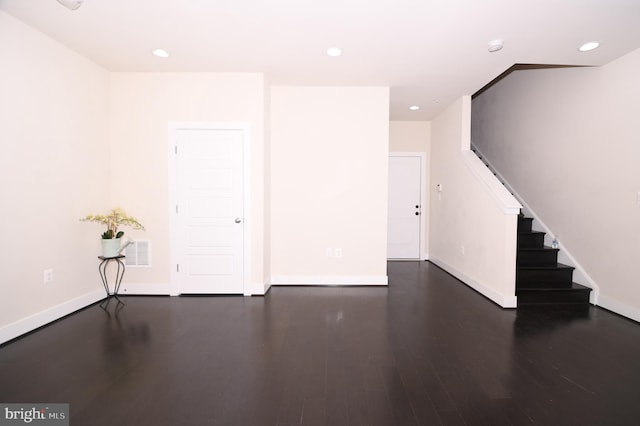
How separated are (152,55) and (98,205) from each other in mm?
1828

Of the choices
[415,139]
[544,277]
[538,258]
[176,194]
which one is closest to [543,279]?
[544,277]

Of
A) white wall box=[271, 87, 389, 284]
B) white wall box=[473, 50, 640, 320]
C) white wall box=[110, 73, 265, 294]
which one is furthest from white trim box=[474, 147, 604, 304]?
white wall box=[110, 73, 265, 294]

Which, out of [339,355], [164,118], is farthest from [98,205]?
[339,355]

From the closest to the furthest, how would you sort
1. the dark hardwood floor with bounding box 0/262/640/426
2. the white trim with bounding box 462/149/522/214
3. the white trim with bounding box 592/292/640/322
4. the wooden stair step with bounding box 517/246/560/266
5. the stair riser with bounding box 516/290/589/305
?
the dark hardwood floor with bounding box 0/262/640/426, the white trim with bounding box 592/292/640/322, the white trim with bounding box 462/149/522/214, the stair riser with bounding box 516/290/589/305, the wooden stair step with bounding box 517/246/560/266

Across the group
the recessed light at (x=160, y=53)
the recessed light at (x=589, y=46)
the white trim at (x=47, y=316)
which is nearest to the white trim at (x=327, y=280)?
the white trim at (x=47, y=316)

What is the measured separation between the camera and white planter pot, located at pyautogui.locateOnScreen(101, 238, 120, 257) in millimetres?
3479

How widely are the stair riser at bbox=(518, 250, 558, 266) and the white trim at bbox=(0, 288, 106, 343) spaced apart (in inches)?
208

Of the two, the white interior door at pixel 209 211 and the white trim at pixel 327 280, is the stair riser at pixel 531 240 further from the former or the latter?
the white interior door at pixel 209 211

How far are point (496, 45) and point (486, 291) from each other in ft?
8.99

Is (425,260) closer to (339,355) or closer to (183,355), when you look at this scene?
(339,355)

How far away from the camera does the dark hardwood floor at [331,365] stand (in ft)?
5.88

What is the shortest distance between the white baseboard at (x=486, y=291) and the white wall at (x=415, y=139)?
1306 mm

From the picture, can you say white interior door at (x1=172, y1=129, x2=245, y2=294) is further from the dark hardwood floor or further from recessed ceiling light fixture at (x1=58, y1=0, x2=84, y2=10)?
recessed ceiling light fixture at (x1=58, y1=0, x2=84, y2=10)

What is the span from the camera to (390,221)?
20.4 feet
